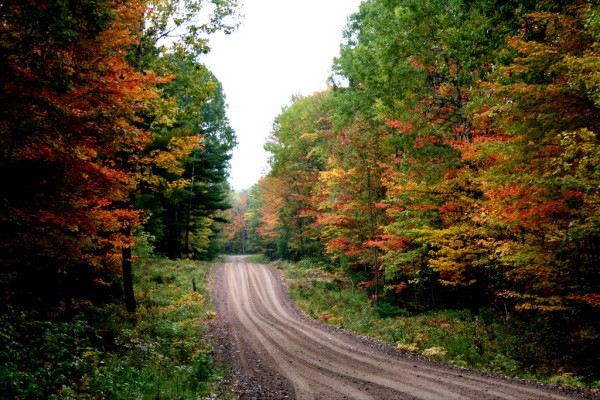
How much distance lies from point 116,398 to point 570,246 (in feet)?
42.4

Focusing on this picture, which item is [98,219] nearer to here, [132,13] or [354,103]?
[132,13]

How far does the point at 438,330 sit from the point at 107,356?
11814 millimetres

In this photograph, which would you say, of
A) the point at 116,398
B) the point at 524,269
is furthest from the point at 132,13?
the point at 524,269

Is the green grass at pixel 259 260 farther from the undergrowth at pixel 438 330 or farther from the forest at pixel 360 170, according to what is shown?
the forest at pixel 360 170

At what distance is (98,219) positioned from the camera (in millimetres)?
11492

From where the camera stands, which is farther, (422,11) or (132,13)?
(422,11)

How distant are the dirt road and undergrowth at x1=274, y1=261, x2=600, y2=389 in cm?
115

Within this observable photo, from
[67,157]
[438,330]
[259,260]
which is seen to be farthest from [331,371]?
[259,260]

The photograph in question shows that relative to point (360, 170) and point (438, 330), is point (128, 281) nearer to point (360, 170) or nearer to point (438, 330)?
point (438, 330)

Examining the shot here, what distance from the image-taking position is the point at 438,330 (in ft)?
47.2

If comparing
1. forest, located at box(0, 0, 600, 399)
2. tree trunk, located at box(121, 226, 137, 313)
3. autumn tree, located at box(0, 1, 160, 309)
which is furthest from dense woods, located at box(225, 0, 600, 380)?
tree trunk, located at box(121, 226, 137, 313)

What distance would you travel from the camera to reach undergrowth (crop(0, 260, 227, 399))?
21.2 ft

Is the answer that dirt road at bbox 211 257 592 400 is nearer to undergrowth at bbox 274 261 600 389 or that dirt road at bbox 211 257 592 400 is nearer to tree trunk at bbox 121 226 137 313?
undergrowth at bbox 274 261 600 389

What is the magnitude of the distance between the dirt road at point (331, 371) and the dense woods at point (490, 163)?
11.2 feet
